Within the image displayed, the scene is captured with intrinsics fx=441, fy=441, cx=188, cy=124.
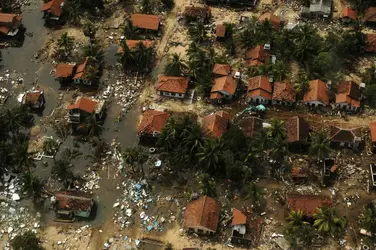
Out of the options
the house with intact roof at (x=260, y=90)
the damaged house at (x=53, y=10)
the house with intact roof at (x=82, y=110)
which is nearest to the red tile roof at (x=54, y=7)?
the damaged house at (x=53, y=10)

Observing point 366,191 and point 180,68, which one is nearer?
point 366,191

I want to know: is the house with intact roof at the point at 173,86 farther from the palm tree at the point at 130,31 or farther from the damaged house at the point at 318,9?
the damaged house at the point at 318,9

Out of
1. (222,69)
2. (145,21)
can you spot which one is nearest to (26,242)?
(222,69)

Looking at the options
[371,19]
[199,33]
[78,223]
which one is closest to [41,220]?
[78,223]

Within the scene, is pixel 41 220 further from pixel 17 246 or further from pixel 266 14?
pixel 266 14

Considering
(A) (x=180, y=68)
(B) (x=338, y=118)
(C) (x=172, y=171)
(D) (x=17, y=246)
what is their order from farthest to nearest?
(A) (x=180, y=68) → (B) (x=338, y=118) → (C) (x=172, y=171) → (D) (x=17, y=246)

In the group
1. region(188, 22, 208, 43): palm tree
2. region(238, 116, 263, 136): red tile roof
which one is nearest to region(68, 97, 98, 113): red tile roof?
region(238, 116, 263, 136): red tile roof
